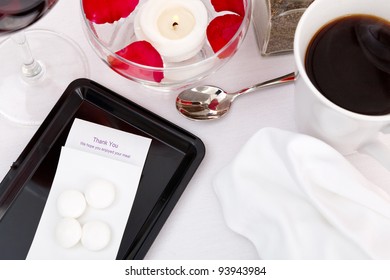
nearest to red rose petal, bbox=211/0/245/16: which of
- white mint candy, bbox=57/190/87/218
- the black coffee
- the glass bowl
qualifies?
the glass bowl

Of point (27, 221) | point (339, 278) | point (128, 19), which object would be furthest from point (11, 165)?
point (339, 278)

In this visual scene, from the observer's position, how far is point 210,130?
542mm

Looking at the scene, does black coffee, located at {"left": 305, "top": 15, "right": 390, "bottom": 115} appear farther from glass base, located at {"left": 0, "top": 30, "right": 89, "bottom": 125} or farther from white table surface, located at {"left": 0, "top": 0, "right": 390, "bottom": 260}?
glass base, located at {"left": 0, "top": 30, "right": 89, "bottom": 125}

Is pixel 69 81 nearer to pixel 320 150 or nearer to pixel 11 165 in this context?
pixel 11 165

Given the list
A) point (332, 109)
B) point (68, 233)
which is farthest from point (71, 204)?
point (332, 109)

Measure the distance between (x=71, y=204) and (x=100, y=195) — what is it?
0.03m

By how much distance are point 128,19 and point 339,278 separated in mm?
315

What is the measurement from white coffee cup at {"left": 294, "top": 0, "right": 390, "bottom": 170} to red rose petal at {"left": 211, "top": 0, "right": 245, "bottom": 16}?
0.35 feet

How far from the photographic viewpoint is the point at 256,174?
0.50 metres

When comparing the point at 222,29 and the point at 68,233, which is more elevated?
the point at 222,29

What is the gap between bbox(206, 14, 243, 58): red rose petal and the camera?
0.52 m

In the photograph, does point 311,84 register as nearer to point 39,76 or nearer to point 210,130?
point 210,130

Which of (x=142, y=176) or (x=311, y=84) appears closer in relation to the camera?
(x=311, y=84)

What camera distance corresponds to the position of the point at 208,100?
542 millimetres
